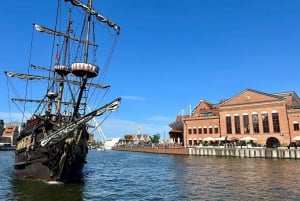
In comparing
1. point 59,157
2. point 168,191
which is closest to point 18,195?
point 59,157

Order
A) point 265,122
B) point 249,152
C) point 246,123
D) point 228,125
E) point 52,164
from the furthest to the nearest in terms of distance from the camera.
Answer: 1. point 228,125
2. point 246,123
3. point 265,122
4. point 249,152
5. point 52,164

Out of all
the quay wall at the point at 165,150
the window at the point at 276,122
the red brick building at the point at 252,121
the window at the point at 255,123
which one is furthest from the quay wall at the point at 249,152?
the window at the point at 276,122

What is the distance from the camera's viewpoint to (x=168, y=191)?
24062 mm

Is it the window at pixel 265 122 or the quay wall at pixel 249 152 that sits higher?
the window at pixel 265 122

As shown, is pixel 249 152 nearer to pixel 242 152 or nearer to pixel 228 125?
pixel 242 152

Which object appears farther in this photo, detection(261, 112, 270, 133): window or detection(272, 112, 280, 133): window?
detection(261, 112, 270, 133): window

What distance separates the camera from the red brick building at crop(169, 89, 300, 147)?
67.6 meters

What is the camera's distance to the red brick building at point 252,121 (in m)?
67.6

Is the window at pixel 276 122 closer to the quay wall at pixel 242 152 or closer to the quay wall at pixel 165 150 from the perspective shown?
the quay wall at pixel 242 152

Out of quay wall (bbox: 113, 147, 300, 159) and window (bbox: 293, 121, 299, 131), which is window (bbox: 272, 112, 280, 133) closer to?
window (bbox: 293, 121, 299, 131)

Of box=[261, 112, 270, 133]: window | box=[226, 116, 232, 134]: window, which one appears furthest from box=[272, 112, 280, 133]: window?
box=[226, 116, 232, 134]: window

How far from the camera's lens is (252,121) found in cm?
7288

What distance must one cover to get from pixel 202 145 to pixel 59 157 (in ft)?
186

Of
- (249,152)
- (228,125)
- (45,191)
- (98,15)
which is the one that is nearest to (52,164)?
(45,191)
